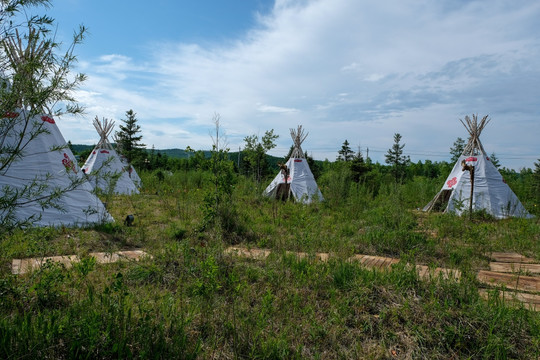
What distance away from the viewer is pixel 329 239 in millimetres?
4297

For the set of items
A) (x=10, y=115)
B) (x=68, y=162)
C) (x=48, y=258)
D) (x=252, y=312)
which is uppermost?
(x=10, y=115)

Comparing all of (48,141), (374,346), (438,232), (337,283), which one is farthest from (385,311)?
(48,141)

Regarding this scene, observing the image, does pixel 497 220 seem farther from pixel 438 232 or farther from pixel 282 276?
pixel 282 276

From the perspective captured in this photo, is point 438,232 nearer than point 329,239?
No

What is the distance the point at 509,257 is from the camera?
3879 mm

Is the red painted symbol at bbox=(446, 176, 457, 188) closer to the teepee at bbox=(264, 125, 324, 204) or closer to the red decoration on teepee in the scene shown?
the teepee at bbox=(264, 125, 324, 204)

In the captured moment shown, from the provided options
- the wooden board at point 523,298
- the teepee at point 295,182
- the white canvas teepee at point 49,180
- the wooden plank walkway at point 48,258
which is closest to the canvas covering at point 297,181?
the teepee at point 295,182

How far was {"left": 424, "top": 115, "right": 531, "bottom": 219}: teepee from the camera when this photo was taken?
714cm

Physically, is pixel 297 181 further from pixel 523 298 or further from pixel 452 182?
pixel 523 298

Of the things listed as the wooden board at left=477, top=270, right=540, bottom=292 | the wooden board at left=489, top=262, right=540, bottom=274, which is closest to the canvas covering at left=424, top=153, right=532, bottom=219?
the wooden board at left=489, top=262, right=540, bottom=274

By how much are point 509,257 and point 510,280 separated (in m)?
1.08

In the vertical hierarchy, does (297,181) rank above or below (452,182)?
below

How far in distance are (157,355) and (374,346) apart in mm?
1289

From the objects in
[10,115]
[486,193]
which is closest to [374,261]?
[10,115]
